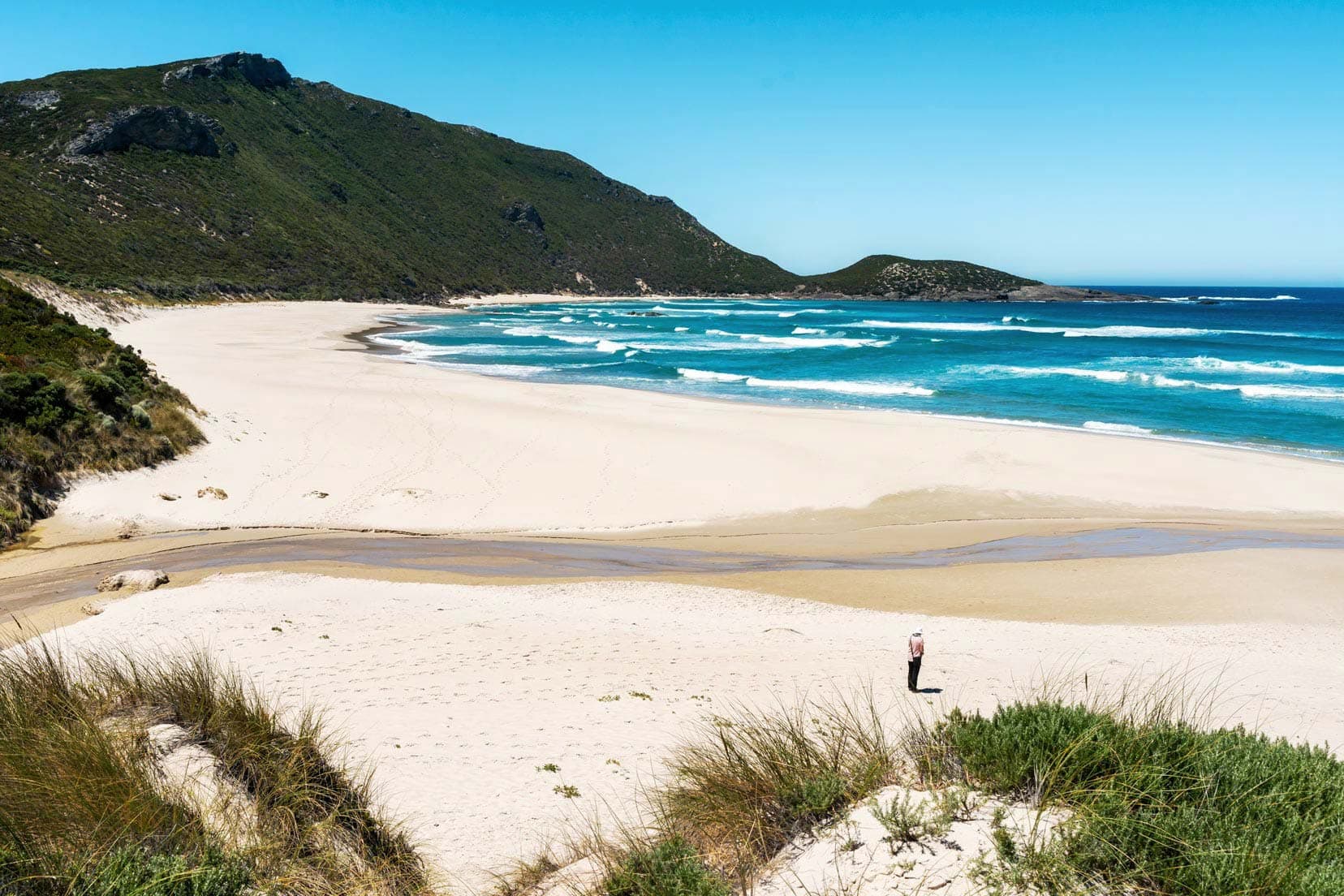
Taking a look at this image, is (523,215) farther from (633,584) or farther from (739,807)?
(739,807)

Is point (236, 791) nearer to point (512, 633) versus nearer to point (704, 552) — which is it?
point (512, 633)

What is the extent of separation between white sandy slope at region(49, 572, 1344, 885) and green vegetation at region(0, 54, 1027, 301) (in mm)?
40875

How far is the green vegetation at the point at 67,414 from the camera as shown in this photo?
12410mm

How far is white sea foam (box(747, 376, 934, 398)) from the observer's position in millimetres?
31658

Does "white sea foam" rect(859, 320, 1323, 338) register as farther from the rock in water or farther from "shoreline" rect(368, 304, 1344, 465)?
the rock in water

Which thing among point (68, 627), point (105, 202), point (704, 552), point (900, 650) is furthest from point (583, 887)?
point (105, 202)

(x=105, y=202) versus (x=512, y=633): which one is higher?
(x=105, y=202)

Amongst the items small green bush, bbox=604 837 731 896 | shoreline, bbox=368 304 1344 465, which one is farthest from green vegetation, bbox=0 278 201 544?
shoreline, bbox=368 304 1344 465

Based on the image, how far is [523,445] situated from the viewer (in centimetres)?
1872

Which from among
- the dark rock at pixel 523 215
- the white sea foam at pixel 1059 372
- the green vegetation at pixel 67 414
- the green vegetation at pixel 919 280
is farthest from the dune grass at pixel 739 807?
the green vegetation at pixel 919 280

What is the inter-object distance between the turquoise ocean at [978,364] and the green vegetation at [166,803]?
82.9ft

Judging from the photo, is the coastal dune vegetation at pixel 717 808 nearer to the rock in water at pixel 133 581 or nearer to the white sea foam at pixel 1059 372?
the rock in water at pixel 133 581

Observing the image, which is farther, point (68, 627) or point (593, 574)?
point (593, 574)

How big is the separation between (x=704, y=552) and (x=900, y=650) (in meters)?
4.61
